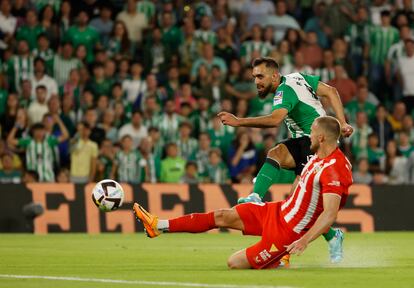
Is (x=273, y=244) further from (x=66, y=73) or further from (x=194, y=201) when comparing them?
(x=66, y=73)

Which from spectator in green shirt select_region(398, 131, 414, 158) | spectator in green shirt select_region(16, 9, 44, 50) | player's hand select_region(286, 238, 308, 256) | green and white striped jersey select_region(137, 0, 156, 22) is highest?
green and white striped jersey select_region(137, 0, 156, 22)

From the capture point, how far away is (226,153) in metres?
21.8

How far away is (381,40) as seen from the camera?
78.8ft

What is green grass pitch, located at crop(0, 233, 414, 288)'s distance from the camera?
9359 millimetres

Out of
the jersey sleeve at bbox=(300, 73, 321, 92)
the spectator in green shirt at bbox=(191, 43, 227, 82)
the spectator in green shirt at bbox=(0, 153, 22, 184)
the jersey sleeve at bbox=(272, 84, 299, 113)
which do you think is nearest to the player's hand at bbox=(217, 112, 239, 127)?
the jersey sleeve at bbox=(272, 84, 299, 113)

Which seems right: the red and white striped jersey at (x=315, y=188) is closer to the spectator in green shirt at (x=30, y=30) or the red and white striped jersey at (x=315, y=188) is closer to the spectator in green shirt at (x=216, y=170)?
the spectator in green shirt at (x=216, y=170)

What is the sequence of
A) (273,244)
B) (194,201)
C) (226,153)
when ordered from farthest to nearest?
(226,153)
(194,201)
(273,244)

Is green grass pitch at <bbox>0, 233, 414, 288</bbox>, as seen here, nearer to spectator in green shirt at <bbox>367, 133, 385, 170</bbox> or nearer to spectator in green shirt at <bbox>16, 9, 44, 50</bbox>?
spectator in green shirt at <bbox>367, 133, 385, 170</bbox>

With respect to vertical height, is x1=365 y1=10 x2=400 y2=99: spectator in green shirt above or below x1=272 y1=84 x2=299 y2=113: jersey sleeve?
above

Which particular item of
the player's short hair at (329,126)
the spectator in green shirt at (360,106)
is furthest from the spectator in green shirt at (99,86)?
the player's short hair at (329,126)

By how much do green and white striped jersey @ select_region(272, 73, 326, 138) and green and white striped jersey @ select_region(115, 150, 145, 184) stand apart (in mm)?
7937

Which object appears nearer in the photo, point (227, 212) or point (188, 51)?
point (227, 212)

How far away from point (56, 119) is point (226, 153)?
3.29 meters

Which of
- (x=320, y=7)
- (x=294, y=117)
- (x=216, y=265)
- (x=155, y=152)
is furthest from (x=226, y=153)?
(x=216, y=265)
